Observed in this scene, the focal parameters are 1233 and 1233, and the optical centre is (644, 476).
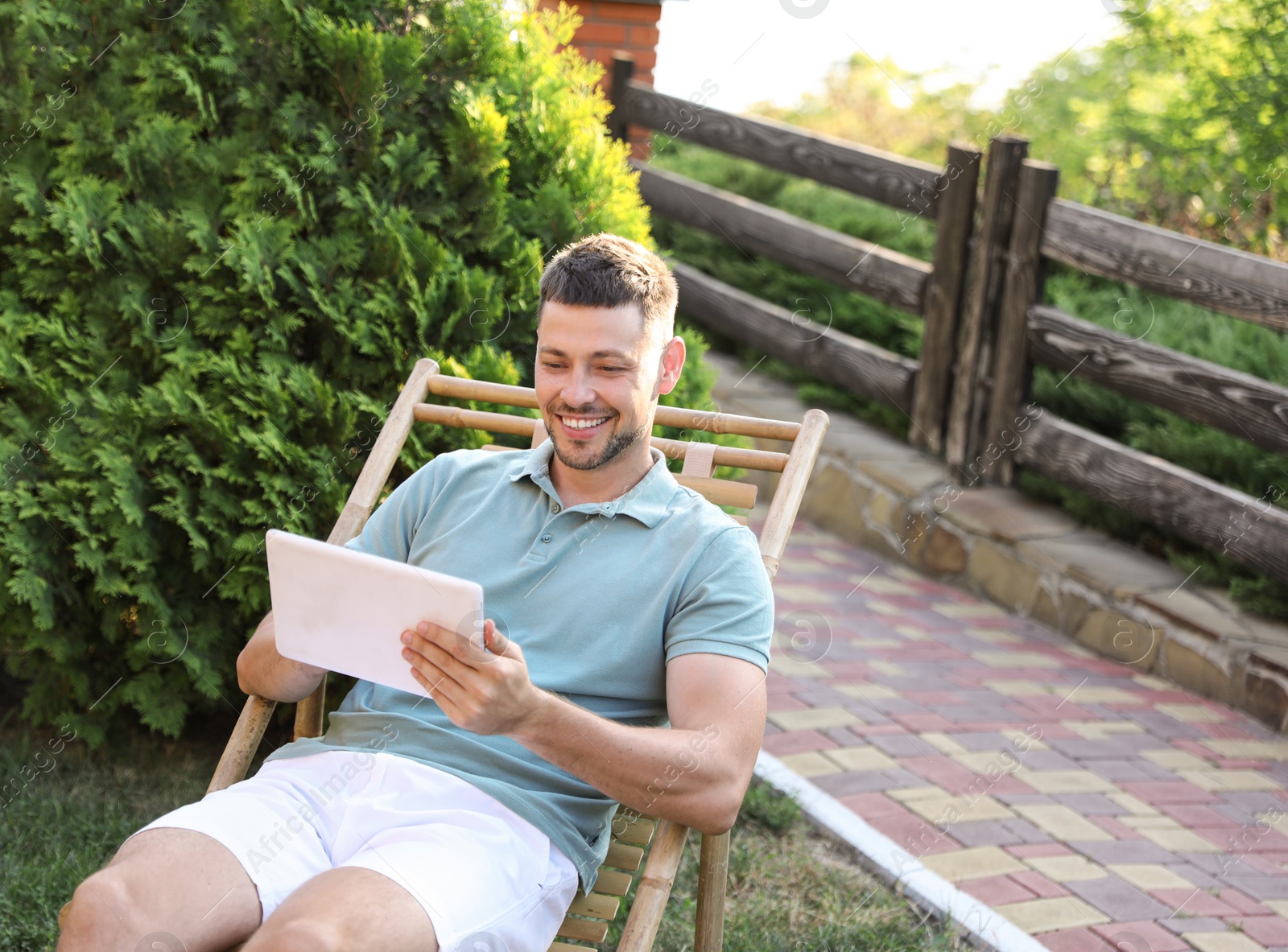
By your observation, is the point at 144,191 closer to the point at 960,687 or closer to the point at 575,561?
the point at 575,561

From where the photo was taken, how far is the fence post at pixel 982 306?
553 cm

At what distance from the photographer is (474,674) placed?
178 cm

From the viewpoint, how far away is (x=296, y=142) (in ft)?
10.0

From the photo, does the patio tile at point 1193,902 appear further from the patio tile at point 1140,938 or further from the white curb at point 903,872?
the white curb at point 903,872

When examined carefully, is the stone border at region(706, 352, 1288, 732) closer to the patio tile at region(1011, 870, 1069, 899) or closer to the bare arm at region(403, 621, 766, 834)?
the patio tile at region(1011, 870, 1069, 899)

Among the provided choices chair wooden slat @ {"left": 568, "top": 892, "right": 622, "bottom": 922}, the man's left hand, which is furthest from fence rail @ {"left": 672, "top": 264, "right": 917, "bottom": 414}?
the man's left hand

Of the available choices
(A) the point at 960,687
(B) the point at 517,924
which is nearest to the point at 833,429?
(A) the point at 960,687

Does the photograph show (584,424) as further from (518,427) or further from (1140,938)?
(1140,938)

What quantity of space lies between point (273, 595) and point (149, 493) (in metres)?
1.32

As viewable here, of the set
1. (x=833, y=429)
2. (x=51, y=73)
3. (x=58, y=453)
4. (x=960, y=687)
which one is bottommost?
(x=960, y=687)

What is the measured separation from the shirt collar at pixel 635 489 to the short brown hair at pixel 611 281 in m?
0.27

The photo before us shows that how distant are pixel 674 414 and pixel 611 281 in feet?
1.96

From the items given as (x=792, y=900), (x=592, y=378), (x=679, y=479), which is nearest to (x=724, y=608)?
(x=592, y=378)

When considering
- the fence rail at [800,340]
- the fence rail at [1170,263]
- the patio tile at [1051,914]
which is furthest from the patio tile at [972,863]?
the fence rail at [800,340]
